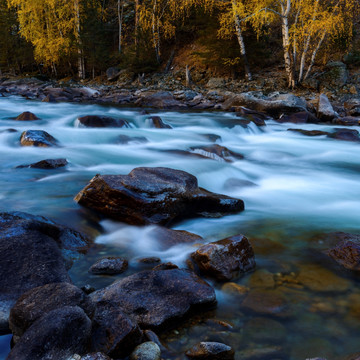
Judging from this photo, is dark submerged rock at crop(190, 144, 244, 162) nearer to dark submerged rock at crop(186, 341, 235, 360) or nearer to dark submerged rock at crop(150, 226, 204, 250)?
dark submerged rock at crop(150, 226, 204, 250)

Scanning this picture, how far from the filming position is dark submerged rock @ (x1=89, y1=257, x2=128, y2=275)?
273 cm

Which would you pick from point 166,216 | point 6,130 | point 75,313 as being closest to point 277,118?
point 6,130

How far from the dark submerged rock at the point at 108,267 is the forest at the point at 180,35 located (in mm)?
14862

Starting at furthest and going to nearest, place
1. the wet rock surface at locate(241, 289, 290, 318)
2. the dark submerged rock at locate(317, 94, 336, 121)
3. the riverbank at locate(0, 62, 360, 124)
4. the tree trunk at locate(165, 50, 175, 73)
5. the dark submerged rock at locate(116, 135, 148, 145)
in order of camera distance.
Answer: the tree trunk at locate(165, 50, 175, 73)
the riverbank at locate(0, 62, 360, 124)
the dark submerged rock at locate(317, 94, 336, 121)
the dark submerged rock at locate(116, 135, 148, 145)
the wet rock surface at locate(241, 289, 290, 318)

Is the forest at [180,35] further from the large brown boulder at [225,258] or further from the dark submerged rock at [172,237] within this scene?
the large brown boulder at [225,258]

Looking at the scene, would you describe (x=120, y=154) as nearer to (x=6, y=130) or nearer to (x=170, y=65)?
(x=6, y=130)

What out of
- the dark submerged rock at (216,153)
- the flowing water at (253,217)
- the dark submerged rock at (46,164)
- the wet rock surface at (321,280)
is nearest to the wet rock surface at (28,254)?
the flowing water at (253,217)

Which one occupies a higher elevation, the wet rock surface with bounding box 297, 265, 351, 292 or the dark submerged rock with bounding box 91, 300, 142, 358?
the dark submerged rock with bounding box 91, 300, 142, 358

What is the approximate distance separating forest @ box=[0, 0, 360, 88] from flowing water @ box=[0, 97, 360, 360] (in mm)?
8827

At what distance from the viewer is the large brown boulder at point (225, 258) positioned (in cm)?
270

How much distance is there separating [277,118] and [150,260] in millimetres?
10686

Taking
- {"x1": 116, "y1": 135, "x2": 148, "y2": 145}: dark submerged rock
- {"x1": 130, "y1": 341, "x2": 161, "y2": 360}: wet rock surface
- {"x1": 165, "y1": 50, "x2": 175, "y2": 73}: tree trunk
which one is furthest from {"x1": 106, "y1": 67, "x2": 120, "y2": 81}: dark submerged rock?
{"x1": 130, "y1": 341, "x2": 161, "y2": 360}: wet rock surface

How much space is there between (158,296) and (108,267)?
26.2 inches

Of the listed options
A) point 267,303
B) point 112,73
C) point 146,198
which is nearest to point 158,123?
point 146,198
